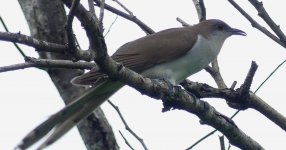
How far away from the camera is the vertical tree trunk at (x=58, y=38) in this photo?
425 centimetres

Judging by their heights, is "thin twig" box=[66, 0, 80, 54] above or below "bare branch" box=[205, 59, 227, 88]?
above

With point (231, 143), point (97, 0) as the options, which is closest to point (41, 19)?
point (97, 0)

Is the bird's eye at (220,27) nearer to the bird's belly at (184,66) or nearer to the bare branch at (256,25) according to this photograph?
the bird's belly at (184,66)

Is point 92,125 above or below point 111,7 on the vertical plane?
below

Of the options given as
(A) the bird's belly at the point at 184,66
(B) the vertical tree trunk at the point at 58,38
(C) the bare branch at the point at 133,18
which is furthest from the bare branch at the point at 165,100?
(A) the bird's belly at the point at 184,66

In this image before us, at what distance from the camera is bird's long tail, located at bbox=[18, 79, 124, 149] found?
10.7 ft

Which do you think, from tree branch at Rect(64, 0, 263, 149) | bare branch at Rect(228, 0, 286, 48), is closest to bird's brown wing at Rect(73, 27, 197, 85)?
tree branch at Rect(64, 0, 263, 149)

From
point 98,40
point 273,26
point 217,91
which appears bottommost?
point 217,91

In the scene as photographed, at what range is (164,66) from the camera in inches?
207

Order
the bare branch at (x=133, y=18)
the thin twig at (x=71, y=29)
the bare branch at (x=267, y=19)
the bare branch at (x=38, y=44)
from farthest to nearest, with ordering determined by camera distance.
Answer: the bare branch at (x=133, y=18) → the bare branch at (x=267, y=19) → the bare branch at (x=38, y=44) → the thin twig at (x=71, y=29)

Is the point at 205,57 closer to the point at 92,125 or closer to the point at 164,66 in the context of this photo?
the point at 164,66

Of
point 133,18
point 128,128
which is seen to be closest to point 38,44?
point 128,128

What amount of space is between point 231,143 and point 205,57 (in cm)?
142

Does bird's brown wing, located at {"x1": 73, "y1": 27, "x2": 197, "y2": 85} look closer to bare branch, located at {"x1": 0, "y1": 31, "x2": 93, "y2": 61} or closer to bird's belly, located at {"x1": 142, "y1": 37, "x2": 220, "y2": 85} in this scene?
bird's belly, located at {"x1": 142, "y1": 37, "x2": 220, "y2": 85}
